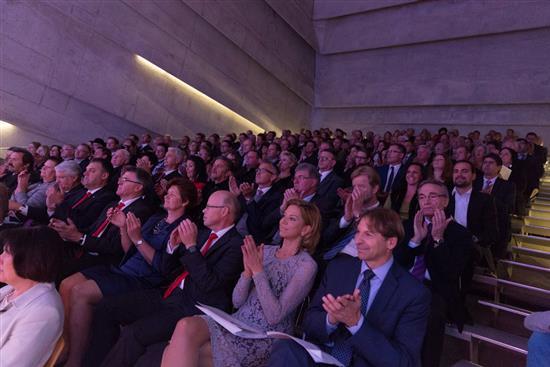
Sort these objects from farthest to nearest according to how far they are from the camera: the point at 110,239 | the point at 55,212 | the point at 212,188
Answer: the point at 212,188 < the point at 55,212 < the point at 110,239

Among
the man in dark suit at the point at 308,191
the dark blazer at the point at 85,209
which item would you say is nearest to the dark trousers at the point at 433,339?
the man in dark suit at the point at 308,191

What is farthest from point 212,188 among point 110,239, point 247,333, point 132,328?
point 247,333

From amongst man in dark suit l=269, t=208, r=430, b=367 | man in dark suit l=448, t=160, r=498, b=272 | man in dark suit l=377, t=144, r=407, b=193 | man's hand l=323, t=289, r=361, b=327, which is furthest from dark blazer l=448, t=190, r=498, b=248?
man's hand l=323, t=289, r=361, b=327

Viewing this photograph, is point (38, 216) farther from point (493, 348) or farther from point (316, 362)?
point (493, 348)

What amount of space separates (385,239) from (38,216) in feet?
9.25

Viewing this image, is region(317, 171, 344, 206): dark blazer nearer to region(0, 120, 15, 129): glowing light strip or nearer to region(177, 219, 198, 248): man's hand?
region(177, 219, 198, 248): man's hand

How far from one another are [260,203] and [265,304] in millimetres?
1879

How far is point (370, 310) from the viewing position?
1766 mm

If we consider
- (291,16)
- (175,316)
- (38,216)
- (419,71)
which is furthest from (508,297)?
(291,16)

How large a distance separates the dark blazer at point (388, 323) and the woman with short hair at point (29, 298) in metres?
1.00

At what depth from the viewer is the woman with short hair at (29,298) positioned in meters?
1.48

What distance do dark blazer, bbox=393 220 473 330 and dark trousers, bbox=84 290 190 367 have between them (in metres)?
1.29

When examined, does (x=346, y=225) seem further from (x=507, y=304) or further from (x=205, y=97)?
(x=205, y=97)

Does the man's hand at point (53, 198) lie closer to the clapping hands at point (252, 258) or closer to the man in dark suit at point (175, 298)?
the man in dark suit at point (175, 298)
